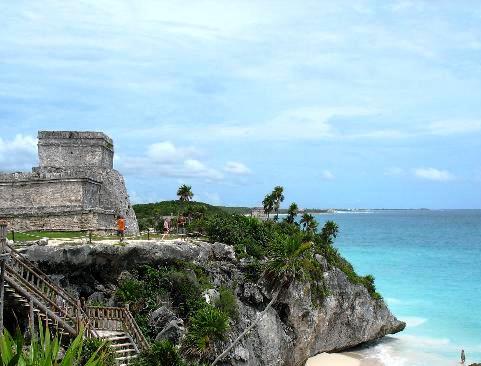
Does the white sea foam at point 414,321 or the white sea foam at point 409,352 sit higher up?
the white sea foam at point 414,321

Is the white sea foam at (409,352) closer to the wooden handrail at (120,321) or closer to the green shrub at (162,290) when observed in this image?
the green shrub at (162,290)

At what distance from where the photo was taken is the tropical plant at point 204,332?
21766 millimetres

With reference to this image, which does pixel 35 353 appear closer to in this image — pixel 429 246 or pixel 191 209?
pixel 191 209

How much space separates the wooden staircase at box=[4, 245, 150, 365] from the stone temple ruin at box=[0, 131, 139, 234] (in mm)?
6500

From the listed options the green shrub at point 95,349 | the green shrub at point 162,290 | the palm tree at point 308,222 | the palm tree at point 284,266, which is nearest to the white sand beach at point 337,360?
the palm tree at point 284,266

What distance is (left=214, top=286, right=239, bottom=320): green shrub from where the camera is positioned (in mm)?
25156

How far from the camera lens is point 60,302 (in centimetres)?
2123

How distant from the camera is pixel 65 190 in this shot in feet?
93.2

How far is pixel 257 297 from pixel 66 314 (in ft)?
33.4

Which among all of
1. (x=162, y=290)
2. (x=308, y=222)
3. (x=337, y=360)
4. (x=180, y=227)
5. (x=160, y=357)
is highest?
(x=308, y=222)

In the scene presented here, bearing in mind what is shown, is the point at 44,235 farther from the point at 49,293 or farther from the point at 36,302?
the point at 36,302

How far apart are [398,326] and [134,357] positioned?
24.0m

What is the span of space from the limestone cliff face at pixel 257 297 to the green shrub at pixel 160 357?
458 centimetres

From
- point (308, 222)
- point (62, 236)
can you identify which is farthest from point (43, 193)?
point (308, 222)
